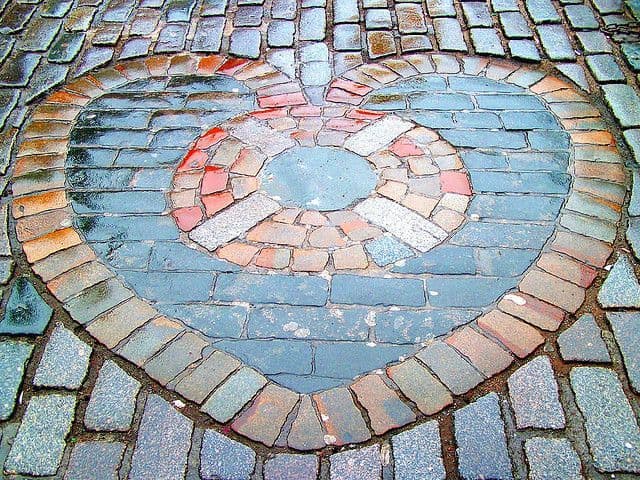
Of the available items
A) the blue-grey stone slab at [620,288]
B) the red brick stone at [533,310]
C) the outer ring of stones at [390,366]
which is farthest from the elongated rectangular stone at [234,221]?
the blue-grey stone slab at [620,288]

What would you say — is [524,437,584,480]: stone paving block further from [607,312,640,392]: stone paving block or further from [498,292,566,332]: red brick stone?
[498,292,566,332]: red brick stone

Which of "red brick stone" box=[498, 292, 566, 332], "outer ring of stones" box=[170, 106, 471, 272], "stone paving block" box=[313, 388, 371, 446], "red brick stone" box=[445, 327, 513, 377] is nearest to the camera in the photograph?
"stone paving block" box=[313, 388, 371, 446]

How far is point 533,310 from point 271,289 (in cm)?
118

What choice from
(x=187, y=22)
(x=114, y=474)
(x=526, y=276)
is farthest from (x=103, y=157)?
(x=526, y=276)

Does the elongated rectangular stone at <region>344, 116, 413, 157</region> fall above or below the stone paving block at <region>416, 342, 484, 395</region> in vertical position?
above

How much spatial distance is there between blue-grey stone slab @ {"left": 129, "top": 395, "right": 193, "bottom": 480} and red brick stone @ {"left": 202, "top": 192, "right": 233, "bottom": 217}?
1180mm

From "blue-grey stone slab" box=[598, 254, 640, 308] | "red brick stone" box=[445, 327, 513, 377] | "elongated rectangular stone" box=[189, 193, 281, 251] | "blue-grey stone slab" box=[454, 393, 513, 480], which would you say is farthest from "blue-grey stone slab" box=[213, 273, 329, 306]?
"blue-grey stone slab" box=[598, 254, 640, 308]

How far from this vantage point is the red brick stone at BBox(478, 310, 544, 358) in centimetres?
285

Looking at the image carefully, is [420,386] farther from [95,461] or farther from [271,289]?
[95,461]

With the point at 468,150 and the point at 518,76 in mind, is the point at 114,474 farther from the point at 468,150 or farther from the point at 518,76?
the point at 518,76

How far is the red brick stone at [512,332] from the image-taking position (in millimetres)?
2852

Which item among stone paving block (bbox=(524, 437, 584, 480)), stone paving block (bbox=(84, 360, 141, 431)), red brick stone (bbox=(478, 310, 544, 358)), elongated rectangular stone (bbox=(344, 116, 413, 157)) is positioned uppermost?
stone paving block (bbox=(84, 360, 141, 431))

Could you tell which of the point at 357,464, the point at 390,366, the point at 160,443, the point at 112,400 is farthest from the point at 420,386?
the point at 112,400

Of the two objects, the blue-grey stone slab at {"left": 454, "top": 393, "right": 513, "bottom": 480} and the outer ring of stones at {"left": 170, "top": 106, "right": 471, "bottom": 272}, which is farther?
the outer ring of stones at {"left": 170, "top": 106, "right": 471, "bottom": 272}
